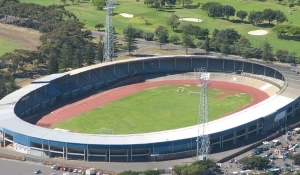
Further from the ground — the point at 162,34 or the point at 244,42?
the point at 162,34

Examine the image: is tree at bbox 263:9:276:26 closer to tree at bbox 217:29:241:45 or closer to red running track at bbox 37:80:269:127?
tree at bbox 217:29:241:45

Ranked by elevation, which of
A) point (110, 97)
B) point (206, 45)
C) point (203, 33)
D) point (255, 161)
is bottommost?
point (110, 97)

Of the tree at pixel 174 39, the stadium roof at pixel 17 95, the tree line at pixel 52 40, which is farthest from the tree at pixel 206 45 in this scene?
the stadium roof at pixel 17 95

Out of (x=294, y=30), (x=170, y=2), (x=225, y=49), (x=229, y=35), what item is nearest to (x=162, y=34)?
(x=229, y=35)

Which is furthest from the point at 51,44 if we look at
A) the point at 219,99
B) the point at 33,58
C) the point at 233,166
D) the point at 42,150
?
the point at 233,166

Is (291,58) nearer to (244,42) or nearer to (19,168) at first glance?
(244,42)

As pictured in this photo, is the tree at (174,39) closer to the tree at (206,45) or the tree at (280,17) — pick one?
the tree at (206,45)
